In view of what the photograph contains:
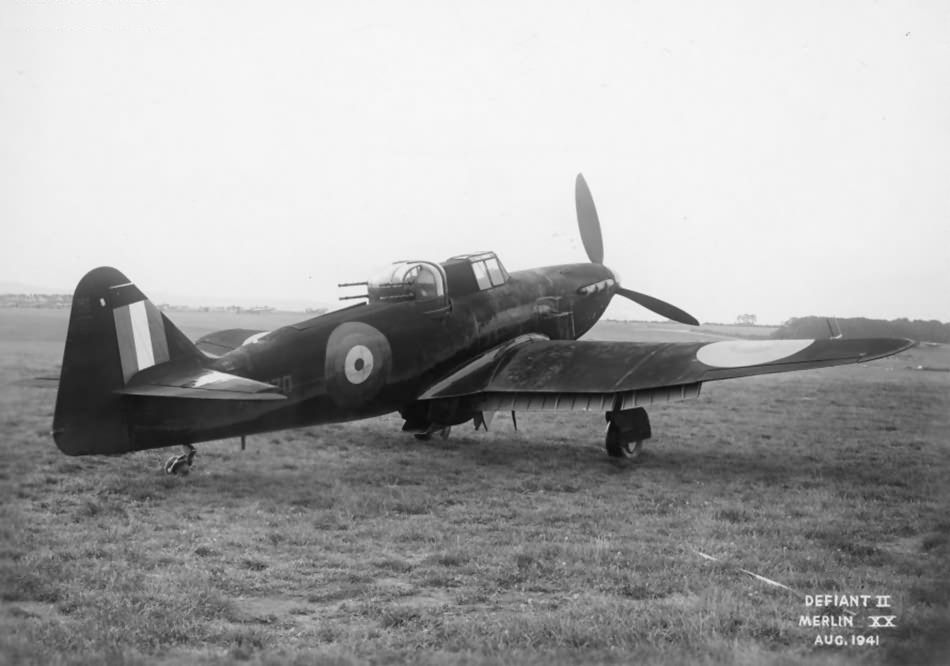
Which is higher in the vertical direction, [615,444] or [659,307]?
[659,307]

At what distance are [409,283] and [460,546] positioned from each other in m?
4.56

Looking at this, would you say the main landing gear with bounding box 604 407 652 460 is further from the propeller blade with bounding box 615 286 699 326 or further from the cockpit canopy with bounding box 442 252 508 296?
the propeller blade with bounding box 615 286 699 326

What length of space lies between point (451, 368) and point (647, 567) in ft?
17.1

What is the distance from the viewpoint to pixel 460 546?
206 inches

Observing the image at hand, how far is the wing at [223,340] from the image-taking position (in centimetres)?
1066

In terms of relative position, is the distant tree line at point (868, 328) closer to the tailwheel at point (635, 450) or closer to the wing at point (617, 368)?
the wing at point (617, 368)

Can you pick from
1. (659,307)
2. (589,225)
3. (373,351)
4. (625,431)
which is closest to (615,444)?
(625,431)

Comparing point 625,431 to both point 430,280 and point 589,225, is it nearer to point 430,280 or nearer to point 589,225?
point 430,280

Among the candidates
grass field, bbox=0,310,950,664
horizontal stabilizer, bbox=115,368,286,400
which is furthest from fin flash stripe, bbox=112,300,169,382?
grass field, bbox=0,310,950,664

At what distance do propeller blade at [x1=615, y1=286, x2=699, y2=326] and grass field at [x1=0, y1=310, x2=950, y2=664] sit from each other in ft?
9.00

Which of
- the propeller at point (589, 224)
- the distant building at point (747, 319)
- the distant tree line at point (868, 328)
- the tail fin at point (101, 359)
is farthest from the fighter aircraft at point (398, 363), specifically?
the propeller at point (589, 224)

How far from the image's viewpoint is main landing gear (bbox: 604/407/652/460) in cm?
903

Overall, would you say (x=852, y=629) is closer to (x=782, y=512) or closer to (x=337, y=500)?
(x=782, y=512)

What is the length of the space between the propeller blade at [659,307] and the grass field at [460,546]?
108 inches
